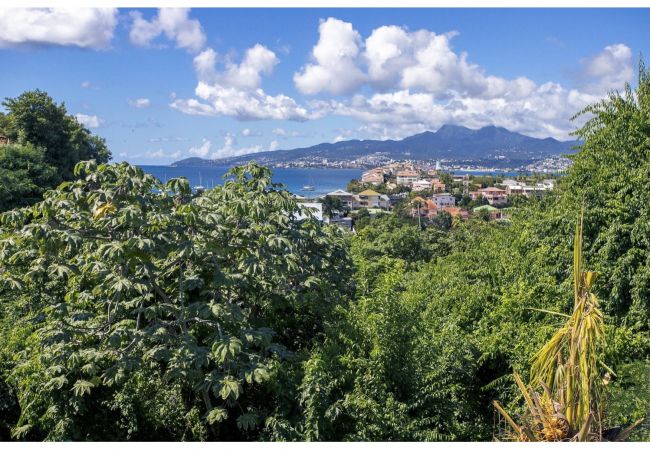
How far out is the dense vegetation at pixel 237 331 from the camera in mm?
5074

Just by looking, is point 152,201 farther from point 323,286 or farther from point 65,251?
point 323,286

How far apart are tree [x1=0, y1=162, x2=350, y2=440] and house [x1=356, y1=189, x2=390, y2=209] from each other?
8950 centimetres

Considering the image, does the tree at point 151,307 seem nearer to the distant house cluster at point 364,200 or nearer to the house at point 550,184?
the house at point 550,184

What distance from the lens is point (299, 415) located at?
17.4ft

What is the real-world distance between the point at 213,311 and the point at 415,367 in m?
2.24

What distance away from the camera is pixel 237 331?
18.8 feet

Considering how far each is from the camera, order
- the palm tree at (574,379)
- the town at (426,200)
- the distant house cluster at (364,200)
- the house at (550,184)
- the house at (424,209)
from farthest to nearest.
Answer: the distant house cluster at (364,200) → the house at (424,209) → the town at (426,200) → the house at (550,184) → the palm tree at (574,379)

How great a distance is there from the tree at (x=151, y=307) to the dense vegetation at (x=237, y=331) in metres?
0.02

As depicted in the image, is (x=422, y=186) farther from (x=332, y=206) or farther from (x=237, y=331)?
(x=237, y=331)

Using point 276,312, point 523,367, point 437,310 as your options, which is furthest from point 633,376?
point 276,312

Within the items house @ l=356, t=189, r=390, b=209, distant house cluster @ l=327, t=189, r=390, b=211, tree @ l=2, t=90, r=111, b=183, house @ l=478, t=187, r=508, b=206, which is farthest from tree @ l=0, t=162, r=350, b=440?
house @ l=478, t=187, r=508, b=206

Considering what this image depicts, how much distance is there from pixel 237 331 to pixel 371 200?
93.6 meters

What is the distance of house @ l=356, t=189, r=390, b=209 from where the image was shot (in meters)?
97.1

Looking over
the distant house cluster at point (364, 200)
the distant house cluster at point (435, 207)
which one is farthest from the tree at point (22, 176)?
the distant house cluster at point (364, 200)
